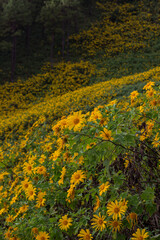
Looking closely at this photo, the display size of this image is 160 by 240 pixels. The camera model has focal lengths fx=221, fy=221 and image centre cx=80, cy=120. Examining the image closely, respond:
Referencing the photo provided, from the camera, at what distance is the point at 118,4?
3403 centimetres

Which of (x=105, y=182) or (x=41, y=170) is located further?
(x=41, y=170)

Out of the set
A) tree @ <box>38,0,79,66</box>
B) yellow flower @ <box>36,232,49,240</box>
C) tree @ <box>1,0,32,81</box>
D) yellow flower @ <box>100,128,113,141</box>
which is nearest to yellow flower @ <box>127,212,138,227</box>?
yellow flower @ <box>100,128,113,141</box>

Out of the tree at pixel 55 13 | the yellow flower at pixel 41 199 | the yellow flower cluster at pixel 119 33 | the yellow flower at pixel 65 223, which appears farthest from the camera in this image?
the yellow flower cluster at pixel 119 33

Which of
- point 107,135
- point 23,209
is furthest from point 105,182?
point 23,209

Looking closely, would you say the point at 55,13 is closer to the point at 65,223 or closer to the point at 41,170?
the point at 41,170

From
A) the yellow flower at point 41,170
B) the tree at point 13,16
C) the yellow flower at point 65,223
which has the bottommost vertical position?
the yellow flower at point 65,223

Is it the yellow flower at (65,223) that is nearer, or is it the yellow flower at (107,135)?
the yellow flower at (107,135)

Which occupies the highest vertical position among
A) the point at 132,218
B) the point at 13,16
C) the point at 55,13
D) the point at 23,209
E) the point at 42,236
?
the point at 55,13

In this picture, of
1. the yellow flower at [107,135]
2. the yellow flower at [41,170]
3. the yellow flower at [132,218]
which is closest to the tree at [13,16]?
Result: the yellow flower at [41,170]

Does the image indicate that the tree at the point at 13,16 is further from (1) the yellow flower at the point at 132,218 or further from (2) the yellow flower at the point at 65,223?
(1) the yellow flower at the point at 132,218

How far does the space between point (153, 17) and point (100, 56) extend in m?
10.7

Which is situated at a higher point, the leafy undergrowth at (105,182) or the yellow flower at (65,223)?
the leafy undergrowth at (105,182)

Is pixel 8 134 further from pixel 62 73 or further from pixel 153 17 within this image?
pixel 153 17

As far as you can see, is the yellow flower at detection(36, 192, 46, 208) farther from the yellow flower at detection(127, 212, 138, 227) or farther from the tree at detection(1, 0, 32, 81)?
the tree at detection(1, 0, 32, 81)
